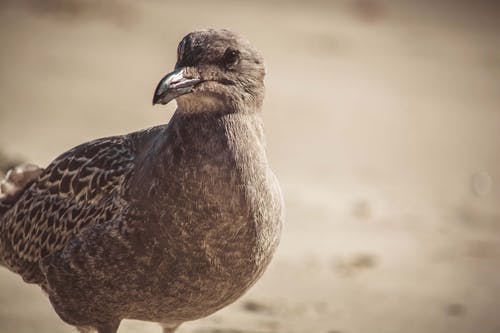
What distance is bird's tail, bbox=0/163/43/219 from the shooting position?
7452 millimetres

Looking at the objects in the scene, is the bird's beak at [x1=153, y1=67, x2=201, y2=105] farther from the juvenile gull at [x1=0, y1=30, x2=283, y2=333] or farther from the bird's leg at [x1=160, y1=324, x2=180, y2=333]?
the bird's leg at [x1=160, y1=324, x2=180, y2=333]

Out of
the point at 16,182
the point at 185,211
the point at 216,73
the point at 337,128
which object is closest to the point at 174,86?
the point at 216,73

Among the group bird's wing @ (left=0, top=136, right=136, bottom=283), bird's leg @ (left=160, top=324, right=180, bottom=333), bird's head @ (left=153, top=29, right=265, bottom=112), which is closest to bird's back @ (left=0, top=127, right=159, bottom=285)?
bird's wing @ (left=0, top=136, right=136, bottom=283)

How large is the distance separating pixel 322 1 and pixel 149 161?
58.6 feet

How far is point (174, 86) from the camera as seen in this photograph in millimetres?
5520

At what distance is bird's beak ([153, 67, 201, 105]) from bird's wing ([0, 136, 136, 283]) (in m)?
0.88

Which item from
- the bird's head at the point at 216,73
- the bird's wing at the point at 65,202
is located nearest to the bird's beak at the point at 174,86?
the bird's head at the point at 216,73

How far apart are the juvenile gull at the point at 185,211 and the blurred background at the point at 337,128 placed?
1.81m

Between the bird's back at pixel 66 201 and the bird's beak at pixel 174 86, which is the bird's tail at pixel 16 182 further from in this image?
the bird's beak at pixel 174 86

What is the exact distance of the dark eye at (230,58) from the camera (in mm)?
5797

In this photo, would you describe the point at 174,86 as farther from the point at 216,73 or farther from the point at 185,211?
the point at 185,211

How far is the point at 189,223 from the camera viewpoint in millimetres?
5840

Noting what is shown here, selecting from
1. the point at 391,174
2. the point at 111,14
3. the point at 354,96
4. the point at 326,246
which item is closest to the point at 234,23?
the point at 111,14

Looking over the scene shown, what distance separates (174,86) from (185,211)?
2.51ft
